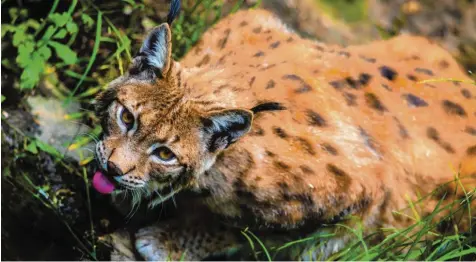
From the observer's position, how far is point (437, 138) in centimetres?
234

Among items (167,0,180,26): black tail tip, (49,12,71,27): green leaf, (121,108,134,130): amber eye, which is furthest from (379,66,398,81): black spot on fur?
(49,12,71,27): green leaf

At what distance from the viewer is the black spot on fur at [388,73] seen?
2.39 m

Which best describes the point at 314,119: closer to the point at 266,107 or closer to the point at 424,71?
the point at 266,107

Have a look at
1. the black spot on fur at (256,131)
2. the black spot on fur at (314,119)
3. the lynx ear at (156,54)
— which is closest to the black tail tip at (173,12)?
the lynx ear at (156,54)

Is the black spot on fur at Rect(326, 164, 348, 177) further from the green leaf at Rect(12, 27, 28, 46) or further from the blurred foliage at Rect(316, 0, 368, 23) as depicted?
the green leaf at Rect(12, 27, 28, 46)

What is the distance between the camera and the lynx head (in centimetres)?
211

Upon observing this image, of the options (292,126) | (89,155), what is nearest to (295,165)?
(292,126)

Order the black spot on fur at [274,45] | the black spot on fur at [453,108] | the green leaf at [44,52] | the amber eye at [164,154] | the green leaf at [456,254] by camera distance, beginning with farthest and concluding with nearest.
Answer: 1. the green leaf at [44,52]
2. the black spot on fur at [274,45]
3. the black spot on fur at [453,108]
4. the green leaf at [456,254]
5. the amber eye at [164,154]

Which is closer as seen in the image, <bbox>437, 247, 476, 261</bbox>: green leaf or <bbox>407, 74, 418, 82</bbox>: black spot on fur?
<bbox>437, 247, 476, 261</bbox>: green leaf

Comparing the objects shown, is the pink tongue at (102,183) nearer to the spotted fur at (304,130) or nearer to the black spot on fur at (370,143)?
the spotted fur at (304,130)

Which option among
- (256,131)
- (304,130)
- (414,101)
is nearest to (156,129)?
(256,131)

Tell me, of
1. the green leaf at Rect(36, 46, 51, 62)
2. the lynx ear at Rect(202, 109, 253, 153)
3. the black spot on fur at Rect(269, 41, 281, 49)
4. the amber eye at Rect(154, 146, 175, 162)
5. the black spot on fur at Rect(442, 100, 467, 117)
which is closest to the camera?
→ the lynx ear at Rect(202, 109, 253, 153)

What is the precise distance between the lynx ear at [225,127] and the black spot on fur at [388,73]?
0.56 metres

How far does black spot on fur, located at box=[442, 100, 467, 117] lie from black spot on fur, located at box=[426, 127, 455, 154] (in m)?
0.07
